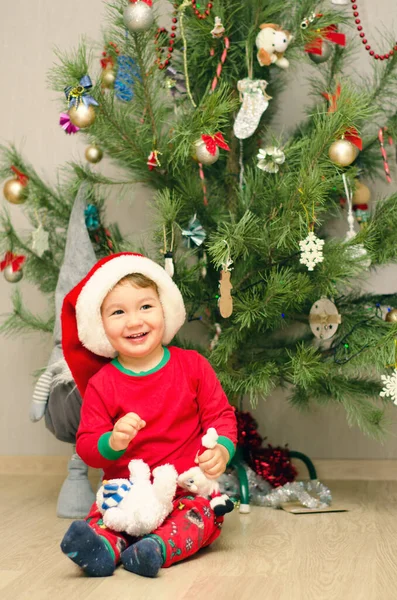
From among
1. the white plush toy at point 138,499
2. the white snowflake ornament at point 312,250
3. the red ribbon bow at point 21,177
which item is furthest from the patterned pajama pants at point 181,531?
the red ribbon bow at point 21,177

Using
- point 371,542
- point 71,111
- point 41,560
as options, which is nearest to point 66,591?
point 41,560

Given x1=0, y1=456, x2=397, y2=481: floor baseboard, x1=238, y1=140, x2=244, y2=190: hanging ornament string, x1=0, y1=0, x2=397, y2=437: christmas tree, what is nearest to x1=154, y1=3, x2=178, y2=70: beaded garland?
x1=0, y1=0, x2=397, y2=437: christmas tree

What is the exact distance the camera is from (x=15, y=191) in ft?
6.44

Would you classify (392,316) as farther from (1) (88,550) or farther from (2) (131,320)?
(1) (88,550)

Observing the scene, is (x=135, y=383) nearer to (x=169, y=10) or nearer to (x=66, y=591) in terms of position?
(x=66, y=591)

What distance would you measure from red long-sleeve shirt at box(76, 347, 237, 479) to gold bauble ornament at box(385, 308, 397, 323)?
0.48m

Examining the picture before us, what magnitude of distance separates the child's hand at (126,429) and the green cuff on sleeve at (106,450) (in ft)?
0.11

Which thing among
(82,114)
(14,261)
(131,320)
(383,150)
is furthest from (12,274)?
(383,150)

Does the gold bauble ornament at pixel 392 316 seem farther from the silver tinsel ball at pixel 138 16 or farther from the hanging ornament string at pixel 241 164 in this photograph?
the silver tinsel ball at pixel 138 16

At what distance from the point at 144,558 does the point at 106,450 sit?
0.72 ft

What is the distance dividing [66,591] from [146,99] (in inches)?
39.8

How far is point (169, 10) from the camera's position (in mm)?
2211

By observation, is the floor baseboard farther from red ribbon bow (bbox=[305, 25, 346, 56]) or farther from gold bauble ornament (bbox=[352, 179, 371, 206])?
red ribbon bow (bbox=[305, 25, 346, 56])

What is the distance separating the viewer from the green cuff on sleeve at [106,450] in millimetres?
1433
